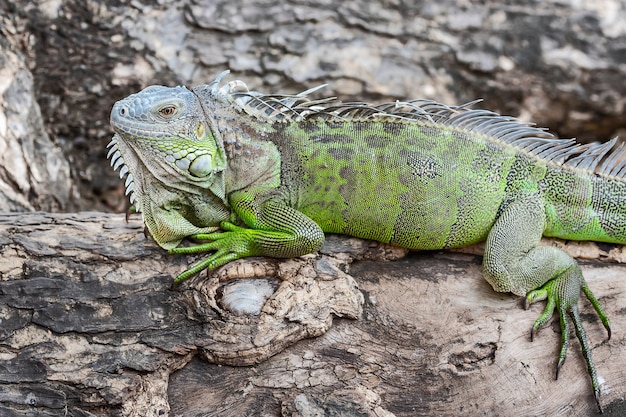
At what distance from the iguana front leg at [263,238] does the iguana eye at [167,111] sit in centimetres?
72

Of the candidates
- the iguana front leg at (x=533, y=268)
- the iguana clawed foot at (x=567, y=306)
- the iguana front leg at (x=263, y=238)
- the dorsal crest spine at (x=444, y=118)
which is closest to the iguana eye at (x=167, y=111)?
the dorsal crest spine at (x=444, y=118)

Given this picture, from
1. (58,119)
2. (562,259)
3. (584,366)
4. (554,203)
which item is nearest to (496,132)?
(554,203)

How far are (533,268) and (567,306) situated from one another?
1.05 ft

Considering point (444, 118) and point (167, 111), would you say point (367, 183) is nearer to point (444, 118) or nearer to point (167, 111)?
point (444, 118)

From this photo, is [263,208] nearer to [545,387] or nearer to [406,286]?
[406,286]

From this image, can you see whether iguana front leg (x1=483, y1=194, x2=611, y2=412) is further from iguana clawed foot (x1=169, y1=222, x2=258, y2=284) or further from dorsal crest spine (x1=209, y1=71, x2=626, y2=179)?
iguana clawed foot (x1=169, y1=222, x2=258, y2=284)

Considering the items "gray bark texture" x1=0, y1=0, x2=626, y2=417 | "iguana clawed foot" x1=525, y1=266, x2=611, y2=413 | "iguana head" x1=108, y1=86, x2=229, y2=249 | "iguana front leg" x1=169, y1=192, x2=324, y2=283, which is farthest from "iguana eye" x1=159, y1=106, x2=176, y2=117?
"iguana clawed foot" x1=525, y1=266, x2=611, y2=413

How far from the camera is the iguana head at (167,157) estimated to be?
4199 mm

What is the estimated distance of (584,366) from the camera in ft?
13.8

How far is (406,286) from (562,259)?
41.7 inches

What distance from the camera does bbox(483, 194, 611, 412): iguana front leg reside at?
4.31 metres

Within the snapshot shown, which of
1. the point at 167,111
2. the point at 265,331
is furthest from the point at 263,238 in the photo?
the point at 167,111

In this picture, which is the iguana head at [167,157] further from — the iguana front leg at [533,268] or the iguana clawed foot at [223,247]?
the iguana front leg at [533,268]

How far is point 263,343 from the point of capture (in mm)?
3969
